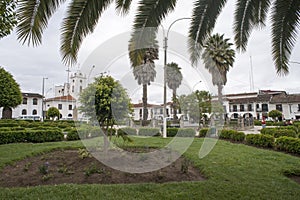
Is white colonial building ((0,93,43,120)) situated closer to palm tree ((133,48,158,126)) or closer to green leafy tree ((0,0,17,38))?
palm tree ((133,48,158,126))

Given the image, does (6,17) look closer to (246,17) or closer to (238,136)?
(246,17)

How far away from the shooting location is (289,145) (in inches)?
402

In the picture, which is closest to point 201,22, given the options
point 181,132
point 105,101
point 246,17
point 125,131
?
point 246,17

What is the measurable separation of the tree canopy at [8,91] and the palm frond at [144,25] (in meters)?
30.8

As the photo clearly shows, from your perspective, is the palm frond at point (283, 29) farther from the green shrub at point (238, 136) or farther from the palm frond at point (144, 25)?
the green shrub at point (238, 136)

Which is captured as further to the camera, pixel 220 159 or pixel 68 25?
pixel 220 159

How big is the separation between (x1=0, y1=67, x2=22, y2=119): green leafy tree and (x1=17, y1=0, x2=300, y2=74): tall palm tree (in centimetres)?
3021

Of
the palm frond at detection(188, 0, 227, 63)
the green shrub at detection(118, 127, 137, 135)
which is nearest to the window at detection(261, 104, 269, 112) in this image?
the green shrub at detection(118, 127, 137, 135)

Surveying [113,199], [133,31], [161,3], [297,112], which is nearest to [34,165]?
[113,199]

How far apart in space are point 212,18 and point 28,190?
512 cm

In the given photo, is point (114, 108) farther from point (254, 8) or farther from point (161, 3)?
point (254, 8)

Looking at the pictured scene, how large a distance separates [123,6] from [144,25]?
0.77 metres

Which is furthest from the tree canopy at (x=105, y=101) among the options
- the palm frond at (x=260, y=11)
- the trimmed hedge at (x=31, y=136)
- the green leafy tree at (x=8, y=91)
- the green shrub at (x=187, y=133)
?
the green leafy tree at (x=8, y=91)

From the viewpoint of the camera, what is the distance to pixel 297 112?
47.5 meters
